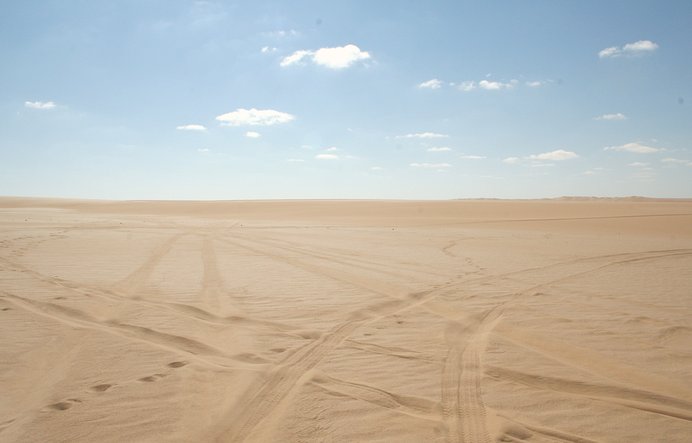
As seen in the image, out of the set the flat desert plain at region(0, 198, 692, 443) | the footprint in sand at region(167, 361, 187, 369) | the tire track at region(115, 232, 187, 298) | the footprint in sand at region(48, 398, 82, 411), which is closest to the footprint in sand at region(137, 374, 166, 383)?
the flat desert plain at region(0, 198, 692, 443)

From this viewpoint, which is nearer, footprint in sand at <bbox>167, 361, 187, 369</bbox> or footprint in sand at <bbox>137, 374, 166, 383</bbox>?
footprint in sand at <bbox>137, 374, 166, 383</bbox>

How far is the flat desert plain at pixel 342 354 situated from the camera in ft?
11.2

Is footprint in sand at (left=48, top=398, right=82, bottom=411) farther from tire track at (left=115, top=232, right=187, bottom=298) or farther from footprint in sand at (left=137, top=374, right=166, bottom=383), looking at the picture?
tire track at (left=115, top=232, right=187, bottom=298)

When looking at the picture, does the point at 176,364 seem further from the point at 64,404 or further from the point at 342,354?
the point at 342,354

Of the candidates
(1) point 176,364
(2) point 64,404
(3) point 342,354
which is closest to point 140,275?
(1) point 176,364

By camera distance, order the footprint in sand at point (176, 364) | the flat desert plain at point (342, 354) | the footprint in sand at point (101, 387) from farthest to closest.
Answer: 1. the footprint in sand at point (176, 364)
2. the footprint in sand at point (101, 387)
3. the flat desert plain at point (342, 354)

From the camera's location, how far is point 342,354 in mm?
4875

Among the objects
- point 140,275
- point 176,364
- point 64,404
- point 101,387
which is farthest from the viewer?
point 140,275

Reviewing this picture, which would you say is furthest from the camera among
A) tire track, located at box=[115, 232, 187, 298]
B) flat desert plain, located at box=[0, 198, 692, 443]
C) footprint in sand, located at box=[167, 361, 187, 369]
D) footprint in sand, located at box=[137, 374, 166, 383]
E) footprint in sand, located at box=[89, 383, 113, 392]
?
tire track, located at box=[115, 232, 187, 298]

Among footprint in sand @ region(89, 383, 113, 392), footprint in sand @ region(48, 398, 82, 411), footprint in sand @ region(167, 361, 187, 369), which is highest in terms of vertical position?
footprint in sand @ region(167, 361, 187, 369)

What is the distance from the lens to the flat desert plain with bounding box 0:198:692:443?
3.43 m

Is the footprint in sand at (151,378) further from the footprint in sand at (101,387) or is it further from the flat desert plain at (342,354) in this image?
the footprint in sand at (101,387)

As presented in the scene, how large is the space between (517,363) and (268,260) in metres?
8.55

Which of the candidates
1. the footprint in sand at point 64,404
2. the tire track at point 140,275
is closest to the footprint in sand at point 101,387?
the footprint in sand at point 64,404
